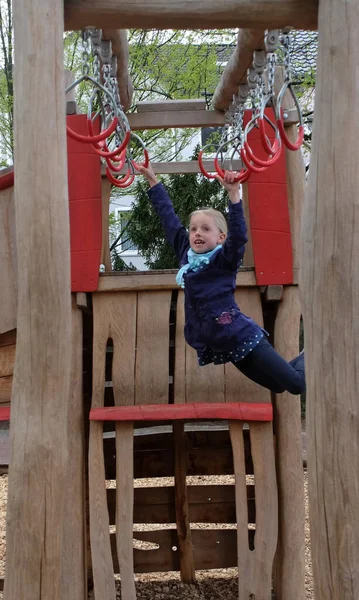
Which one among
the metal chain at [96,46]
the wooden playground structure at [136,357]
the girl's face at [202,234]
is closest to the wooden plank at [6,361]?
the wooden playground structure at [136,357]

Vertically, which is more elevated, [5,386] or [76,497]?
[5,386]

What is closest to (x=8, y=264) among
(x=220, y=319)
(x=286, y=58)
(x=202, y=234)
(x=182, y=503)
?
(x=202, y=234)

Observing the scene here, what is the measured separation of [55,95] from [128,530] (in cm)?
242

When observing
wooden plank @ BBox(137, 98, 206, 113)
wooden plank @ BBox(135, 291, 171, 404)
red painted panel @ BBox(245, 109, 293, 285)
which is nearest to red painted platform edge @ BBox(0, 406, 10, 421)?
wooden plank @ BBox(135, 291, 171, 404)

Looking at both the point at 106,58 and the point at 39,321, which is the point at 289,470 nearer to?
the point at 39,321

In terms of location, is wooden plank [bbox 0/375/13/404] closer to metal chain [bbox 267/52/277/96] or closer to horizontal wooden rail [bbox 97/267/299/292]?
horizontal wooden rail [bbox 97/267/299/292]

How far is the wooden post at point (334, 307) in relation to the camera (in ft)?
8.56

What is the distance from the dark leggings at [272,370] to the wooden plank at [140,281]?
1.83 ft

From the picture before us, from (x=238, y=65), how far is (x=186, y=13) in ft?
4.46

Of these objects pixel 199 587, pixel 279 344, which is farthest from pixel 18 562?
pixel 199 587

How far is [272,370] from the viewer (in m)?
3.60

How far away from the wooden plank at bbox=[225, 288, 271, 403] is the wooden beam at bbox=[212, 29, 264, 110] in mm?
1343

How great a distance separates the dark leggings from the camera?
11.8 feet

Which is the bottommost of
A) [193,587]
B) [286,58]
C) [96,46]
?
[193,587]
